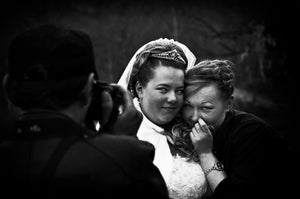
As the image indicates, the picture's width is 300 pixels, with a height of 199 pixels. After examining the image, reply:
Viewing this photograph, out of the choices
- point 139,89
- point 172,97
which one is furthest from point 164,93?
point 139,89

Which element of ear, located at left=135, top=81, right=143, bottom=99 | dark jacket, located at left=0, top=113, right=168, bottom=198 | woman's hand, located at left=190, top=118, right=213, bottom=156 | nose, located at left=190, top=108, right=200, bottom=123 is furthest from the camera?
ear, located at left=135, top=81, right=143, bottom=99

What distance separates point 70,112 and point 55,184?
0.28m

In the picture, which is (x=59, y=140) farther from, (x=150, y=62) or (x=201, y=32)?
(x=201, y=32)

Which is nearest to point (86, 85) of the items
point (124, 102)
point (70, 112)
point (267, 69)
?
point (70, 112)

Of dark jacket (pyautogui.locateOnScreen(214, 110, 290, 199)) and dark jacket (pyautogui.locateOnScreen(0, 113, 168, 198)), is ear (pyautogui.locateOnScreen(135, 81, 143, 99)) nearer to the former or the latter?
dark jacket (pyautogui.locateOnScreen(214, 110, 290, 199))

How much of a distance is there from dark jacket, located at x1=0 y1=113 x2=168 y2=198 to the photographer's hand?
10.7 inches

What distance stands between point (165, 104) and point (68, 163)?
1334 millimetres

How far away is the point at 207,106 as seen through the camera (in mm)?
2768

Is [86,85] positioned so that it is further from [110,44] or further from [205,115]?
[110,44]

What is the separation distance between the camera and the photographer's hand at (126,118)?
6.25ft

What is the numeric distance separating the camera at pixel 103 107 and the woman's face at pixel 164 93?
32.9 inches

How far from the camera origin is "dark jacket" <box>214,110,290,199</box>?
2514 millimetres

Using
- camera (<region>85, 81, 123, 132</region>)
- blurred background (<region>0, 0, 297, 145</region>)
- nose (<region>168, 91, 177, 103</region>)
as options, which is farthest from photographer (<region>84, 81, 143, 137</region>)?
blurred background (<region>0, 0, 297, 145</region>)

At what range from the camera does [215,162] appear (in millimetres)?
2635
